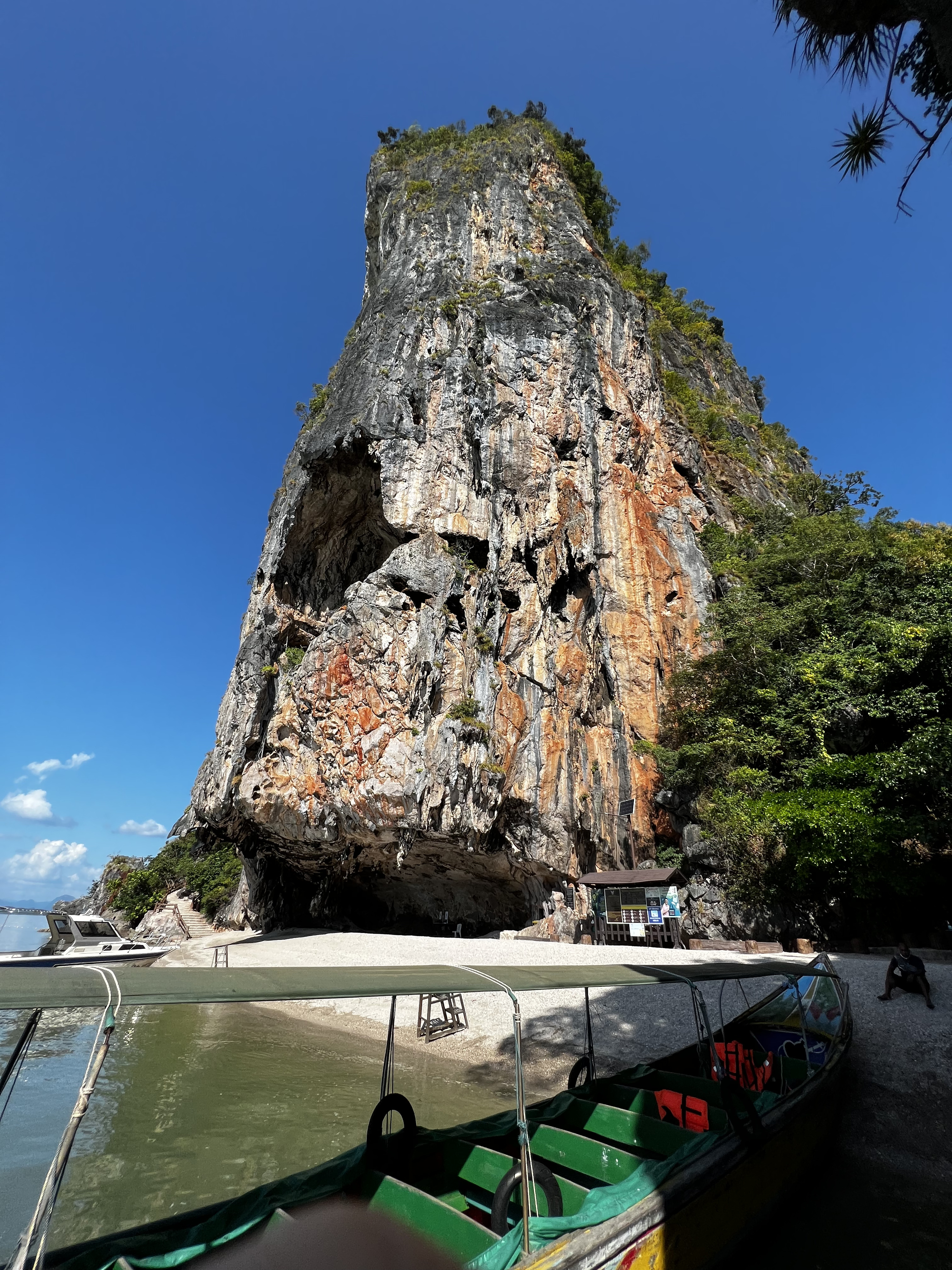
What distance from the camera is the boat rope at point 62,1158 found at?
8.95 feet

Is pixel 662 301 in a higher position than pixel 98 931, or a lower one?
higher

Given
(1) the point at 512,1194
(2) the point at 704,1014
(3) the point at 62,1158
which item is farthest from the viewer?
(2) the point at 704,1014

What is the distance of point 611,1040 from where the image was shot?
10.3m

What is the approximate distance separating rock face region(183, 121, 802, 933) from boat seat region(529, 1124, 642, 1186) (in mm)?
14318

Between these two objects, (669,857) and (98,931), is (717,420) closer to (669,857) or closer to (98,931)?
(669,857)

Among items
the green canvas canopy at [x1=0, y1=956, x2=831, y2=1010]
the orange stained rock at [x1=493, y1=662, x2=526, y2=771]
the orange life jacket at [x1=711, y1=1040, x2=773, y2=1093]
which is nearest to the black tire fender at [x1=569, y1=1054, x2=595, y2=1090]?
the orange life jacket at [x1=711, y1=1040, x2=773, y2=1093]

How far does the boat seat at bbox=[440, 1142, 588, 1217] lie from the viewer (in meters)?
4.71

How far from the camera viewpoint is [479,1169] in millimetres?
4879

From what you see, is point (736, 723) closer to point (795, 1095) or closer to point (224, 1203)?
point (795, 1095)

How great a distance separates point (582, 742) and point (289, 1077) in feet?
45.2

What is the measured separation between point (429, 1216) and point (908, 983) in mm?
8741

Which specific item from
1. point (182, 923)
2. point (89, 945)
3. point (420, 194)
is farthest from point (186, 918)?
point (420, 194)

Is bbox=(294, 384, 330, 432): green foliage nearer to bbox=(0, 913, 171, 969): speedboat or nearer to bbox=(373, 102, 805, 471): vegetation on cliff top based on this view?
bbox=(373, 102, 805, 471): vegetation on cliff top

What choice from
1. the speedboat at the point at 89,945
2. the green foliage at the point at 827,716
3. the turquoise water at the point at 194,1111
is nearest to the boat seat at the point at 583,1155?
the turquoise water at the point at 194,1111
